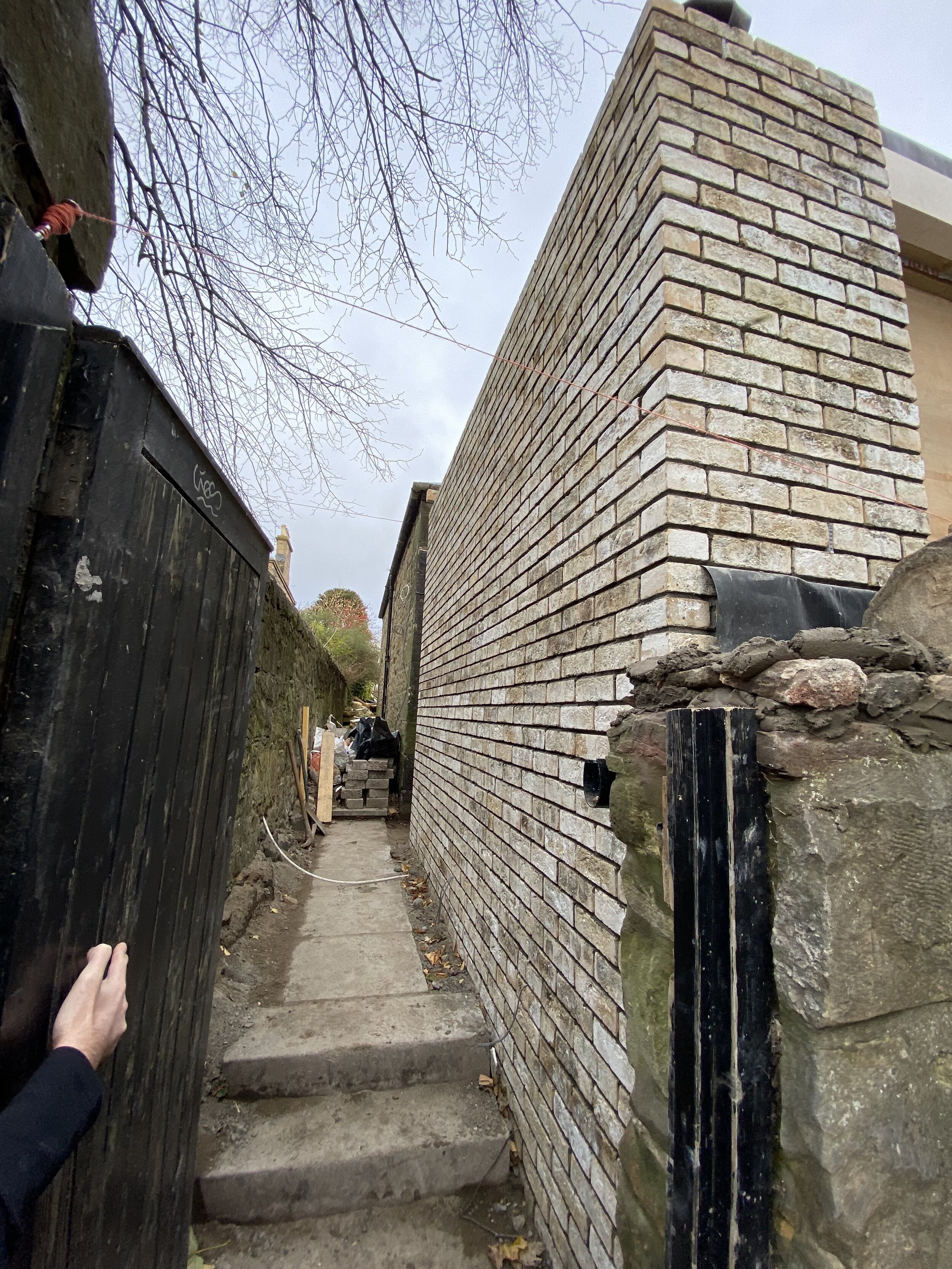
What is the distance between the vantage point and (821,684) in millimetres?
1038

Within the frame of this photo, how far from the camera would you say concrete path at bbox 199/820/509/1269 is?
245cm

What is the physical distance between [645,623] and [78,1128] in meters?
1.69

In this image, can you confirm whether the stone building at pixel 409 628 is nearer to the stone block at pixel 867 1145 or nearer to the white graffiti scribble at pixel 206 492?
the white graffiti scribble at pixel 206 492

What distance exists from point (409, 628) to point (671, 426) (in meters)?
8.17

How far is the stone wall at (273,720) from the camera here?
4.71 metres

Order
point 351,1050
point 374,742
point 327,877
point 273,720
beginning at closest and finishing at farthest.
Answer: point 351,1050, point 327,877, point 273,720, point 374,742

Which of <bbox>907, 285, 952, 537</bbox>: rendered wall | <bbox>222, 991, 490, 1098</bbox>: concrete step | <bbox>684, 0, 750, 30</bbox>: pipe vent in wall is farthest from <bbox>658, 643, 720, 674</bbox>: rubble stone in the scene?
<bbox>222, 991, 490, 1098</bbox>: concrete step

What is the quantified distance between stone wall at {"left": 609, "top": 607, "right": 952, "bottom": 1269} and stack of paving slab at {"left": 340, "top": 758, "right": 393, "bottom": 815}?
25.3 feet

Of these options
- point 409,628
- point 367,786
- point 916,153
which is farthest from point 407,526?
point 916,153

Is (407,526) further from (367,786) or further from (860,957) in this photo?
(860,957)

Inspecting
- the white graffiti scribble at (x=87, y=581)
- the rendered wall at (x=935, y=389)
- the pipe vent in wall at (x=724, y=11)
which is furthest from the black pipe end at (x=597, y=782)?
the pipe vent in wall at (x=724, y=11)

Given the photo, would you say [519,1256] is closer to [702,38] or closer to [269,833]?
[269,833]

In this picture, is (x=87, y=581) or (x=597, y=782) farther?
(x=597, y=782)

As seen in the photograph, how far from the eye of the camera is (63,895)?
3.39 feet
